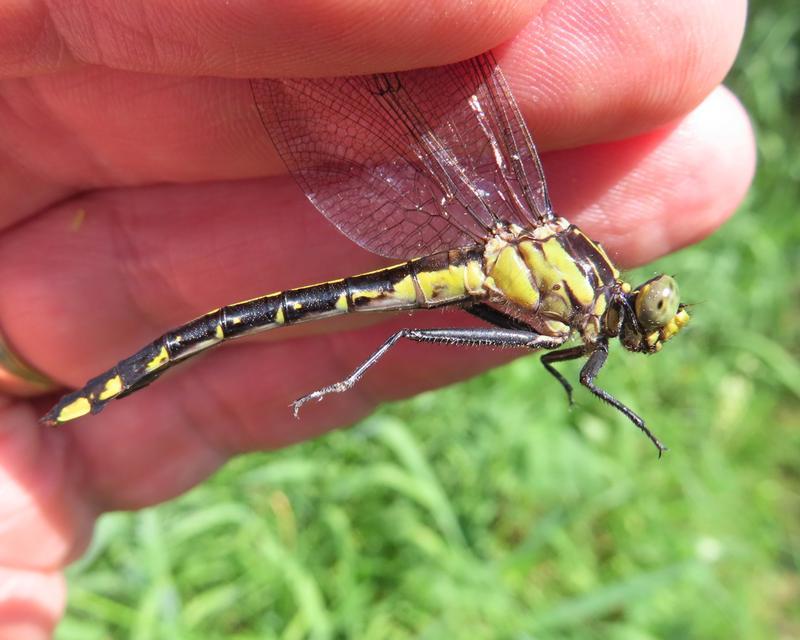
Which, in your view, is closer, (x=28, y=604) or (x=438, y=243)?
(x=438, y=243)

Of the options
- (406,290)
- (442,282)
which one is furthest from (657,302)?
(406,290)

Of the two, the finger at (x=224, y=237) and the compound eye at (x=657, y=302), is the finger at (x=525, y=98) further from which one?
the compound eye at (x=657, y=302)

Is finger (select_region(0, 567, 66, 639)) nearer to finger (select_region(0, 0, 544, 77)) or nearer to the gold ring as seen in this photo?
the gold ring

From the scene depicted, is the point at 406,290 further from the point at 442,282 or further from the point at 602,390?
the point at 602,390

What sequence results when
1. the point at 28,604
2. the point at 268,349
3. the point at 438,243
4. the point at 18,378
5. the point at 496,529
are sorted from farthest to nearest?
the point at 496,529
the point at 268,349
the point at 18,378
the point at 28,604
the point at 438,243

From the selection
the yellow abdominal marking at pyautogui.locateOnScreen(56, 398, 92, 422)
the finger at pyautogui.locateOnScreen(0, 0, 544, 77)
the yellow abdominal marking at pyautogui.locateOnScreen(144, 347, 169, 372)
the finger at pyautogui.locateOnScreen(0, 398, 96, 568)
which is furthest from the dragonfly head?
the finger at pyautogui.locateOnScreen(0, 398, 96, 568)

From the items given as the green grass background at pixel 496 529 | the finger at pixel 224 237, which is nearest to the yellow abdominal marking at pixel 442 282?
the finger at pixel 224 237
